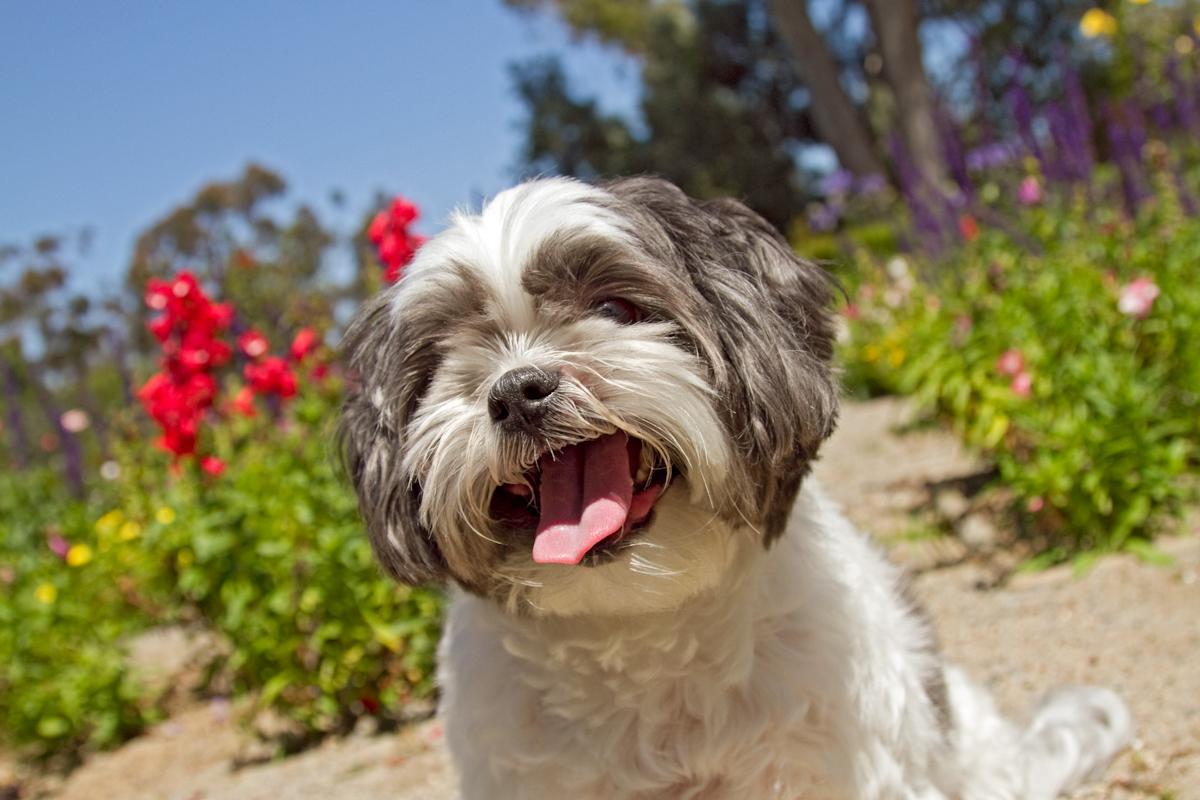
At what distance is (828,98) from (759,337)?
13.8m

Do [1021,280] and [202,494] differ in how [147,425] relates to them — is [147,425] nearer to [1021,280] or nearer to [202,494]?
[202,494]

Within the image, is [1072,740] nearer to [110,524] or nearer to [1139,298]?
[1139,298]

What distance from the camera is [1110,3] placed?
1895cm

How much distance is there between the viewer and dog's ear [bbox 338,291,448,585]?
186 cm

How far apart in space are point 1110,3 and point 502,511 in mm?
21635

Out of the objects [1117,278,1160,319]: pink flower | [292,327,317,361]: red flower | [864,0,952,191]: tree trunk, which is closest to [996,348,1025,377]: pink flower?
[1117,278,1160,319]: pink flower

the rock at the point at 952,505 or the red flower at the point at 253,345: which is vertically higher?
the red flower at the point at 253,345

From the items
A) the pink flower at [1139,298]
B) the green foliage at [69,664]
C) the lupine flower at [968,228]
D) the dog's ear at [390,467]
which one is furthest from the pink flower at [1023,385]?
the green foliage at [69,664]

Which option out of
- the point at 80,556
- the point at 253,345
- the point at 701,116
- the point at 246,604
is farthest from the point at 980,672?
the point at 701,116

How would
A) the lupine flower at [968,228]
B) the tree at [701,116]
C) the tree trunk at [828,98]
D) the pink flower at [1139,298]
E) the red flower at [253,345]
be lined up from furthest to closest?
the tree at [701,116]
the tree trunk at [828,98]
the lupine flower at [968,228]
the red flower at [253,345]
the pink flower at [1139,298]

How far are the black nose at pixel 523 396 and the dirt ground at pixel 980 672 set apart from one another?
149 centimetres

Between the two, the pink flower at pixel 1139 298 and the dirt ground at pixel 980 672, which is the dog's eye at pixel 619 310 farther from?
the pink flower at pixel 1139 298

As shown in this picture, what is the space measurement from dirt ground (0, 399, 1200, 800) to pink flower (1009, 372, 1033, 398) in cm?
73

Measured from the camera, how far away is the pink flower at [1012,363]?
396cm
